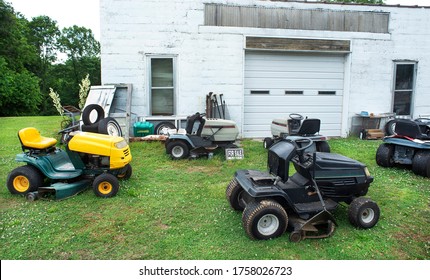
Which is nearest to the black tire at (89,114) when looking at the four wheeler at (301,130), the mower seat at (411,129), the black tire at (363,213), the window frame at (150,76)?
the window frame at (150,76)

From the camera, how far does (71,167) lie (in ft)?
16.5

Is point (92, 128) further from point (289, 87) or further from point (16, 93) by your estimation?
point (16, 93)

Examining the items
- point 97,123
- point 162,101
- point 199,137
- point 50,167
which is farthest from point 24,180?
point 162,101

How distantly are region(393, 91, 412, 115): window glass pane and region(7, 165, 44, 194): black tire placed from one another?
1026 cm

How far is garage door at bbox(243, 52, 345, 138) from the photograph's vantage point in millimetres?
9781

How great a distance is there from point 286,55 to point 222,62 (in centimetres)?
205

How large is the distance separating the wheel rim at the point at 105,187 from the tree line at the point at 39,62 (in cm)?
2473

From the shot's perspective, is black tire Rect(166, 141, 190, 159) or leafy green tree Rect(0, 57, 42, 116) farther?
leafy green tree Rect(0, 57, 42, 116)

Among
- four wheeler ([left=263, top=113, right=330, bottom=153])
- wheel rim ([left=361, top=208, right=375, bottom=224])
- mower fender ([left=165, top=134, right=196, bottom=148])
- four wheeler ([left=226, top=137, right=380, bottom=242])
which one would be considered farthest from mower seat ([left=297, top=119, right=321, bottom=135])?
wheel rim ([left=361, top=208, right=375, bottom=224])

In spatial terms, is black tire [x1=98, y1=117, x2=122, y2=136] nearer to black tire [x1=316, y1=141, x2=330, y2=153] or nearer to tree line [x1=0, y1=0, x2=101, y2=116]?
black tire [x1=316, y1=141, x2=330, y2=153]

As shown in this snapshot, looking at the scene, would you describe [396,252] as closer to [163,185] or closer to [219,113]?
[163,185]

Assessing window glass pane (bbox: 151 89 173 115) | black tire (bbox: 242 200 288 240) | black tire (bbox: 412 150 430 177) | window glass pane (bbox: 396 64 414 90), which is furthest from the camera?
window glass pane (bbox: 396 64 414 90)

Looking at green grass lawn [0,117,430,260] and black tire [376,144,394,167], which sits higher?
black tire [376,144,394,167]

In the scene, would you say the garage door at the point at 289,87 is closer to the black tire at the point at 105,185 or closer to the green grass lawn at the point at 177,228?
the green grass lawn at the point at 177,228
